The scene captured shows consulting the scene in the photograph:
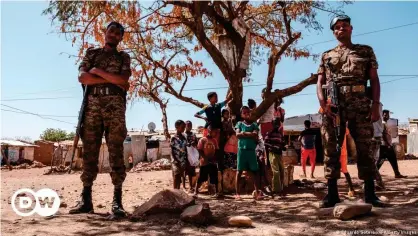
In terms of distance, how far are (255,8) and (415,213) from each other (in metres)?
7.66

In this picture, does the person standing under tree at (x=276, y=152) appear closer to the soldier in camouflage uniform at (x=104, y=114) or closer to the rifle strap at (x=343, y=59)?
the rifle strap at (x=343, y=59)

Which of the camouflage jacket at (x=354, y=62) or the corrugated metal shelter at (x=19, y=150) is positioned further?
the corrugated metal shelter at (x=19, y=150)

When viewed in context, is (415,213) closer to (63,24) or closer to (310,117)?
(63,24)

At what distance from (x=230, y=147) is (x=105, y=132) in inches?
124

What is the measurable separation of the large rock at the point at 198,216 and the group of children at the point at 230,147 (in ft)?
7.75

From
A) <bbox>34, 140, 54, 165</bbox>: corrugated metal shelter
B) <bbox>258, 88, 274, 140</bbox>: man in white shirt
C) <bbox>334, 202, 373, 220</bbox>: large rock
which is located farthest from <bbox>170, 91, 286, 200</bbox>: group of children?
<bbox>34, 140, 54, 165</bbox>: corrugated metal shelter

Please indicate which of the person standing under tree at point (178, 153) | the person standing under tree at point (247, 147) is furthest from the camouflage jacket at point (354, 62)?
the person standing under tree at point (178, 153)

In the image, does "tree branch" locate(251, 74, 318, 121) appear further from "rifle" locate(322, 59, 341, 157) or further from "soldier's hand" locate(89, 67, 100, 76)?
"soldier's hand" locate(89, 67, 100, 76)

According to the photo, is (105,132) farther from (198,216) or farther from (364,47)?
(364,47)

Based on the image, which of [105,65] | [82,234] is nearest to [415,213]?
[82,234]

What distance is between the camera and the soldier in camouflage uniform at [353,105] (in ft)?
11.3

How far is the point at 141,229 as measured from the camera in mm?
3057

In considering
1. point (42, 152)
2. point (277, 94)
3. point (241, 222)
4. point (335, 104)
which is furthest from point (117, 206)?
point (42, 152)

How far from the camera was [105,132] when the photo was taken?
3.84 metres
